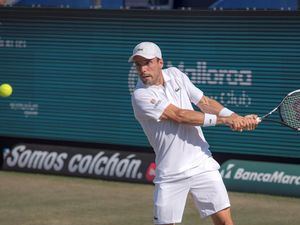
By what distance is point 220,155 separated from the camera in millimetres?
14156

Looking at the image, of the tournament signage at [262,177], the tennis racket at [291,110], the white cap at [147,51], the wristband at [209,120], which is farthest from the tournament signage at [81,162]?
the white cap at [147,51]

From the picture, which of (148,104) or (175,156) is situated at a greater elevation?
(148,104)

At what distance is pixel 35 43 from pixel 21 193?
3.30 meters

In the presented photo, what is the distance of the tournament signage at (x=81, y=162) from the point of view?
14234 millimetres

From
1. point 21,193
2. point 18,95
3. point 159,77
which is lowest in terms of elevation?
point 21,193

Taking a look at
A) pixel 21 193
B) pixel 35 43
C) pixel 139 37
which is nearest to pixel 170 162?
pixel 21 193

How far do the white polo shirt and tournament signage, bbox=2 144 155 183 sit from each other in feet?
21.0

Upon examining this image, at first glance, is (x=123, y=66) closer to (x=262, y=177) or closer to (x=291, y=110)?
(x=262, y=177)

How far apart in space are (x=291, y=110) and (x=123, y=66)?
675 centimetres

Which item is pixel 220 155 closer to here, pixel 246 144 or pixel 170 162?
pixel 246 144

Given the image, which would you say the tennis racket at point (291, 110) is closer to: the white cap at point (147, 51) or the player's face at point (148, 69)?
the player's face at point (148, 69)

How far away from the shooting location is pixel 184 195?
25.1ft

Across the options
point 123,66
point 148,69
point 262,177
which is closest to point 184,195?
point 148,69

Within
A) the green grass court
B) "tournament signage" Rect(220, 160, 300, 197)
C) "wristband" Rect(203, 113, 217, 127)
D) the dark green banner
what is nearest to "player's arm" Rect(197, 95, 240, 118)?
"wristband" Rect(203, 113, 217, 127)
